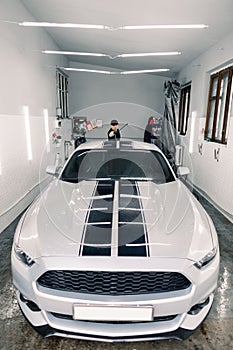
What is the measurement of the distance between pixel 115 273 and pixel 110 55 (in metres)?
6.06

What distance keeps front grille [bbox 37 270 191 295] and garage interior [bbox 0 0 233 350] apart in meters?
0.47

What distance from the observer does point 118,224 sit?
165 cm

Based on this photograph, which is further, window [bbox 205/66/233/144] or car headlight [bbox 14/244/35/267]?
window [bbox 205/66/233/144]

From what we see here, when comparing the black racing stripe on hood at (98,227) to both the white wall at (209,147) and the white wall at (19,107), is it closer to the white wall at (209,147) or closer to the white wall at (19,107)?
the white wall at (19,107)

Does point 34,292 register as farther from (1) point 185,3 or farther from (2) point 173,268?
(1) point 185,3

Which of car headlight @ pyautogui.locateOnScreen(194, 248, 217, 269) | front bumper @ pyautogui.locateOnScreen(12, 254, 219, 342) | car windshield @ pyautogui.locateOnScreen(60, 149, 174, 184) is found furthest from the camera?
car windshield @ pyautogui.locateOnScreen(60, 149, 174, 184)

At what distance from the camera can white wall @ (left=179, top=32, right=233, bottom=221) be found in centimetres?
366

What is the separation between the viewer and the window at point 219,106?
13.3 ft

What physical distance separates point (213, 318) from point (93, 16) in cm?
393

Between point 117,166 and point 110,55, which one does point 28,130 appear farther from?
point 110,55

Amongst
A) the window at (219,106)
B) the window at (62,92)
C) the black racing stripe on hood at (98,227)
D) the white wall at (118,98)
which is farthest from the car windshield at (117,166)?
the white wall at (118,98)

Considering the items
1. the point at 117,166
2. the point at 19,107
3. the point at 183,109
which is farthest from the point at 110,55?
the point at 117,166

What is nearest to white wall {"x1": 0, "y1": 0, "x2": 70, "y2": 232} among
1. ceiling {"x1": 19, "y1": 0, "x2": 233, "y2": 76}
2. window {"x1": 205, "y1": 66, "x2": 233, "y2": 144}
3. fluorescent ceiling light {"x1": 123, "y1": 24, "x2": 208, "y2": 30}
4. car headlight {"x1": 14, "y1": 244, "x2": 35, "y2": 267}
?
ceiling {"x1": 19, "y1": 0, "x2": 233, "y2": 76}

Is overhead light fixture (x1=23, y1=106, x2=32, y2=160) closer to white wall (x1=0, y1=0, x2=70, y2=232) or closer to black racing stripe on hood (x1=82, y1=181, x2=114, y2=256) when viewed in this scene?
white wall (x1=0, y1=0, x2=70, y2=232)
